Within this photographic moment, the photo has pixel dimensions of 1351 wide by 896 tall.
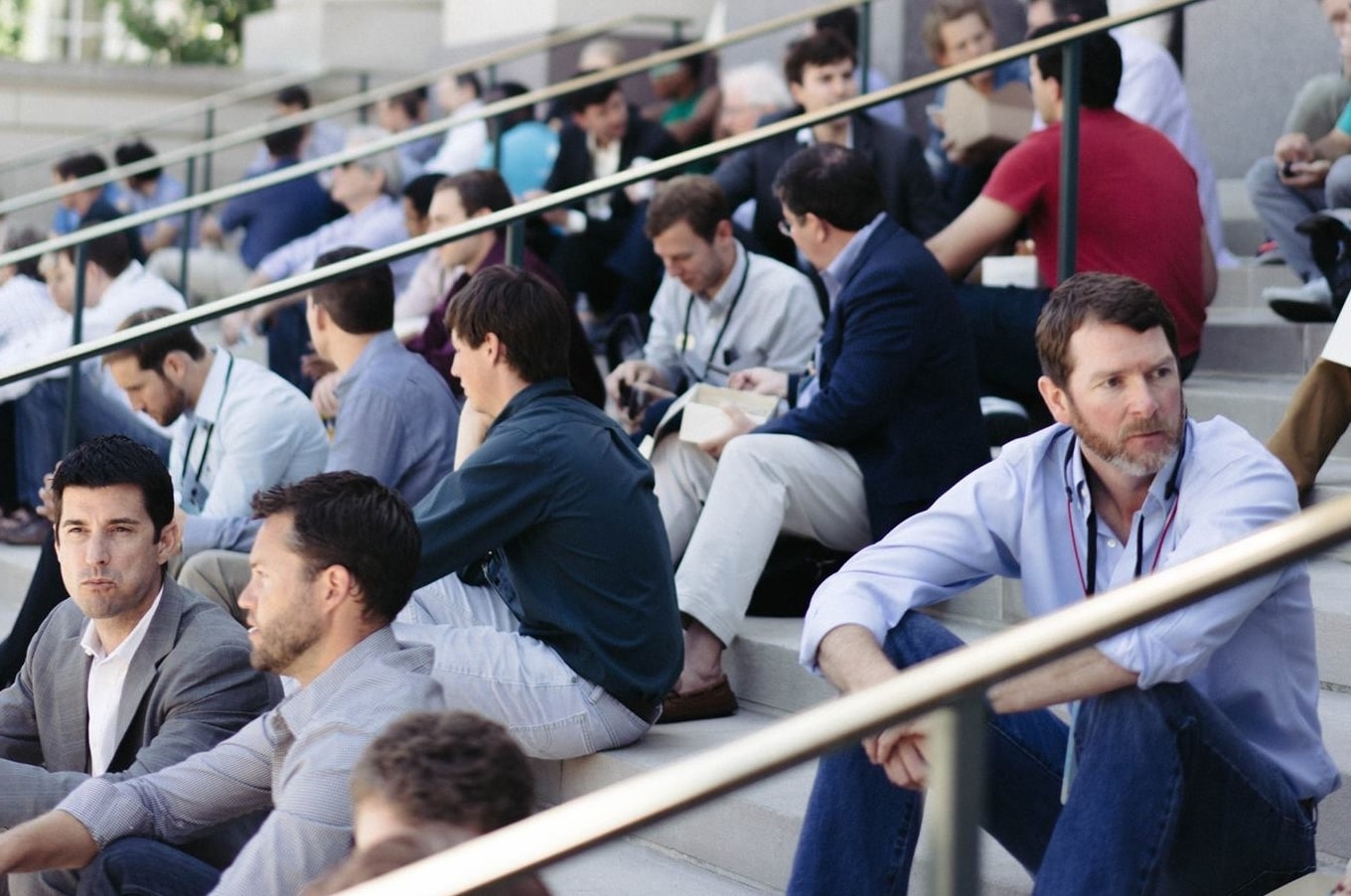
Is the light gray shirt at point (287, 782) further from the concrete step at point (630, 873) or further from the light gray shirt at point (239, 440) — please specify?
the light gray shirt at point (239, 440)

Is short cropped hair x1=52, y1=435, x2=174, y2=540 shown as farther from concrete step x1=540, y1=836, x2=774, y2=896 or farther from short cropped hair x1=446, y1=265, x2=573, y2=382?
concrete step x1=540, y1=836, x2=774, y2=896

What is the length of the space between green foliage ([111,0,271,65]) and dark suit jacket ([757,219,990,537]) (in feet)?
40.1

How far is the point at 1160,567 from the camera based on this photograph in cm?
272

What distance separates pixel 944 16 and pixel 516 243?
2.64 m

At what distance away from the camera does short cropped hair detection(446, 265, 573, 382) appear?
385 centimetres

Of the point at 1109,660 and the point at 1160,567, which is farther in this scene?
the point at 1160,567

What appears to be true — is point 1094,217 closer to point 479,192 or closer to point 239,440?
point 479,192

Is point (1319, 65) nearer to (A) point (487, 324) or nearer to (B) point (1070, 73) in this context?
(B) point (1070, 73)

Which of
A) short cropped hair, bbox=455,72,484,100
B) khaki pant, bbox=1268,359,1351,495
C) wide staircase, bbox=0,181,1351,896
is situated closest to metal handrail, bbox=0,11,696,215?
short cropped hair, bbox=455,72,484,100

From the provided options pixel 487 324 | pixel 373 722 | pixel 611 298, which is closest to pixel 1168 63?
pixel 611 298

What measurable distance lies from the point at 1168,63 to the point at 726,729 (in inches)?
129

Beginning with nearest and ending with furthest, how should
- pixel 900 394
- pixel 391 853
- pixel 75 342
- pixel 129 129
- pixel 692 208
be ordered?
pixel 391 853 → pixel 900 394 → pixel 692 208 → pixel 75 342 → pixel 129 129

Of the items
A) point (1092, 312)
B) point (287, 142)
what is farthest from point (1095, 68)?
point (287, 142)

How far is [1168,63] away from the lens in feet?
20.3
